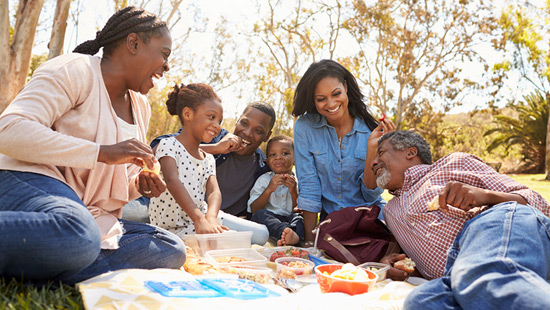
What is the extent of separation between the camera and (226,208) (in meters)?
4.88

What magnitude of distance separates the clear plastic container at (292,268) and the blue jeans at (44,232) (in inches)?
44.2

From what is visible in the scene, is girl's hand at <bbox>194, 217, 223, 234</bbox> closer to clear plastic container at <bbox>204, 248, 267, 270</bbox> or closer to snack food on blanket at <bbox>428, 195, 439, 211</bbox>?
clear plastic container at <bbox>204, 248, 267, 270</bbox>

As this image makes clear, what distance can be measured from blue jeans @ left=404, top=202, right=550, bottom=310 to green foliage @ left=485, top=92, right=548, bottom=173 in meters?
21.3

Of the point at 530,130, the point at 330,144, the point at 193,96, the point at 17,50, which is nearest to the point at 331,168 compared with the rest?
the point at 330,144

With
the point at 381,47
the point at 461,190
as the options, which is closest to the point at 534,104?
the point at 381,47

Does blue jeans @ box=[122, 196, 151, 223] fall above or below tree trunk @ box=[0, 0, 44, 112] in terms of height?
below

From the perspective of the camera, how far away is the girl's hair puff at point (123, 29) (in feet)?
9.02

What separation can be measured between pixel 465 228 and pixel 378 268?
2.78 ft

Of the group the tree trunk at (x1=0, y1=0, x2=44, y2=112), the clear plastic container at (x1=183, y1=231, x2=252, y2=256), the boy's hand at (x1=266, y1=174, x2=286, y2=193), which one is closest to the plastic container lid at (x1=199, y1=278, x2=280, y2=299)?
the clear plastic container at (x1=183, y1=231, x2=252, y2=256)

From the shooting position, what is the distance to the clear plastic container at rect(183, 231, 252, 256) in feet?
10.6

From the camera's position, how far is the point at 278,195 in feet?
16.2

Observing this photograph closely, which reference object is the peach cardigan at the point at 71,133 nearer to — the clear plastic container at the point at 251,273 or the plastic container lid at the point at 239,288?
the plastic container lid at the point at 239,288

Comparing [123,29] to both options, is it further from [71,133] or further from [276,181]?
[276,181]

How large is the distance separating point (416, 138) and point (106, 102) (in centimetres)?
234
